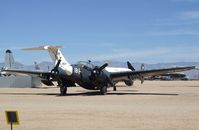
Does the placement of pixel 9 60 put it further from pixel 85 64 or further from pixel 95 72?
pixel 95 72

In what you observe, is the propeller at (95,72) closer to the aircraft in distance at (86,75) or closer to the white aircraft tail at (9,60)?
the aircraft in distance at (86,75)

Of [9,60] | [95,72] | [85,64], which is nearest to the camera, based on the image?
[95,72]

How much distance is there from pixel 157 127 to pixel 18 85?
56.5 metres

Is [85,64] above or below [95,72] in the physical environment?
above

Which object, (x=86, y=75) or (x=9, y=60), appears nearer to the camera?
(x=86, y=75)

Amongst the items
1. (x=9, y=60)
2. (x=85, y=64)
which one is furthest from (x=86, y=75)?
(x=9, y=60)

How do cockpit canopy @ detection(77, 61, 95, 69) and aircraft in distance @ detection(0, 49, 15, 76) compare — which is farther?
aircraft in distance @ detection(0, 49, 15, 76)

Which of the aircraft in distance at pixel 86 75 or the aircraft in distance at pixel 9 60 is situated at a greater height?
the aircraft in distance at pixel 9 60

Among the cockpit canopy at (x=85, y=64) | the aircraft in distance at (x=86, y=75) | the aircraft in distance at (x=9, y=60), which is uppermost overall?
the aircraft in distance at (x=9, y=60)

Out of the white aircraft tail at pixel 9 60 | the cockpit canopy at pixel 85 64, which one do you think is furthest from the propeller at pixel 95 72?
the white aircraft tail at pixel 9 60

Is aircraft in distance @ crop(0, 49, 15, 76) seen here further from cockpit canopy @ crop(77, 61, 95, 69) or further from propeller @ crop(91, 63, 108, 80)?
propeller @ crop(91, 63, 108, 80)

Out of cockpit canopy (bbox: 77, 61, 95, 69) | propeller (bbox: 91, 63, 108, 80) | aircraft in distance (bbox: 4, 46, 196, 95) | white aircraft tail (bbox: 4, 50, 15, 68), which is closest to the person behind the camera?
aircraft in distance (bbox: 4, 46, 196, 95)

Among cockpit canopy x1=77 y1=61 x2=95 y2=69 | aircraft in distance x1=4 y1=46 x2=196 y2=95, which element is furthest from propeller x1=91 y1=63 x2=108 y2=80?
cockpit canopy x1=77 y1=61 x2=95 y2=69

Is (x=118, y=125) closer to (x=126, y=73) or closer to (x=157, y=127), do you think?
(x=157, y=127)
